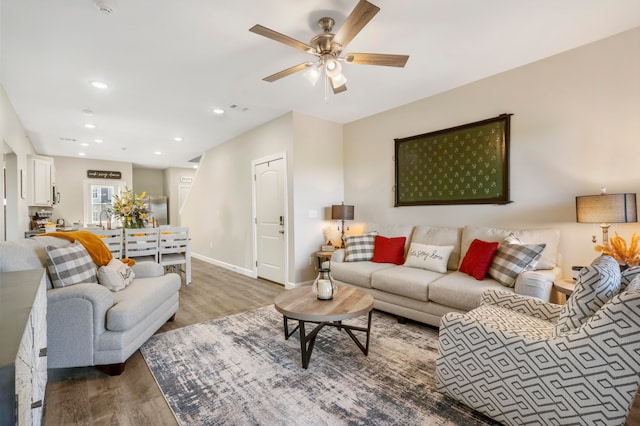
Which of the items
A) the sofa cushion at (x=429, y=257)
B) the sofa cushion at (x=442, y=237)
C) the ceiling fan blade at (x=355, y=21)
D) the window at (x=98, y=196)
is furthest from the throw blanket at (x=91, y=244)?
the window at (x=98, y=196)

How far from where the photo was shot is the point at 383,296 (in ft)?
10.7

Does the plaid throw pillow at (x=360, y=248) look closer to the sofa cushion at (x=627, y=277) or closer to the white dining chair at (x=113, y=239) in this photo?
the sofa cushion at (x=627, y=277)

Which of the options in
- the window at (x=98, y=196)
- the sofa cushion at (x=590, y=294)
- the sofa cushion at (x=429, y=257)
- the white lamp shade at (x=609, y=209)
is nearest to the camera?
the sofa cushion at (x=590, y=294)

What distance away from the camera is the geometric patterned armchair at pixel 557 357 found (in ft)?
4.21

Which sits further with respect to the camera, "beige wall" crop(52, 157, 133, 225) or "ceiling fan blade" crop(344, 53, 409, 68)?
"beige wall" crop(52, 157, 133, 225)

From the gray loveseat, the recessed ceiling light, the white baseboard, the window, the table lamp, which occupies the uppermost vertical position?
the recessed ceiling light

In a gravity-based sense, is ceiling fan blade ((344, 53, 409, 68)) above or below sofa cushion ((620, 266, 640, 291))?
above

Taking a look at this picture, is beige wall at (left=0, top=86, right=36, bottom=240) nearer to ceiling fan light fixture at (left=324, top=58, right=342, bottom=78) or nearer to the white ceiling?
the white ceiling

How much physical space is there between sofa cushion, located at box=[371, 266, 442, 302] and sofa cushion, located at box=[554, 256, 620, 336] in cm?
137

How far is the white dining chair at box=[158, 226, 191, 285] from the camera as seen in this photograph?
4.60 metres

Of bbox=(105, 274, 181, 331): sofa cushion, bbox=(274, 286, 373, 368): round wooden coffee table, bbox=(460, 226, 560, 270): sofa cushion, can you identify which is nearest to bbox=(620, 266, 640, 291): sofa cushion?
bbox=(460, 226, 560, 270): sofa cushion

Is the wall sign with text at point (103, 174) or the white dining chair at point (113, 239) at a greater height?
the wall sign with text at point (103, 174)

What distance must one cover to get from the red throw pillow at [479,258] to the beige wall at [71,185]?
29.7ft

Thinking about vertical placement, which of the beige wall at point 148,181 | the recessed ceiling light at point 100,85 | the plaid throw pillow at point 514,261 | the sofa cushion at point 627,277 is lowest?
the plaid throw pillow at point 514,261
